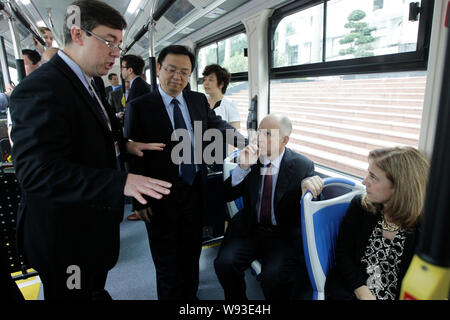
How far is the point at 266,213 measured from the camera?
7.13 feet

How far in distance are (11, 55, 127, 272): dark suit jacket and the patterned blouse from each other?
1417mm

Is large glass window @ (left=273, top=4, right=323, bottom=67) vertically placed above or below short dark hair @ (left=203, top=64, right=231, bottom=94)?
above

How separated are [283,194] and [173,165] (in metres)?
0.87

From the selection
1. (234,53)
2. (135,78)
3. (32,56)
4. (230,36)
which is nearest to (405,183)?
(135,78)

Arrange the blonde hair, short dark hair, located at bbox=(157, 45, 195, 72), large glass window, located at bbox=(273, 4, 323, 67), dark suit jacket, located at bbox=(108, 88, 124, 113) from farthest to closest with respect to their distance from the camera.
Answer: dark suit jacket, located at bbox=(108, 88, 124, 113) → large glass window, located at bbox=(273, 4, 323, 67) → short dark hair, located at bbox=(157, 45, 195, 72) → the blonde hair

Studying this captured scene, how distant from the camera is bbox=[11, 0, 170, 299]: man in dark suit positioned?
102cm

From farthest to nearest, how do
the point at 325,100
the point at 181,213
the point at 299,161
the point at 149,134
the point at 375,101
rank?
the point at 325,100, the point at 375,101, the point at 299,161, the point at 181,213, the point at 149,134

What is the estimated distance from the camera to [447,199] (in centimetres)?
32

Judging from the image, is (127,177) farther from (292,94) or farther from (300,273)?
(292,94)

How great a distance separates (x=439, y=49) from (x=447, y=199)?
1782 mm

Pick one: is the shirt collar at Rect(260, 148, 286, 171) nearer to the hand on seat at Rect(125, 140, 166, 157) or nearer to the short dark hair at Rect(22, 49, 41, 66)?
the hand on seat at Rect(125, 140, 166, 157)

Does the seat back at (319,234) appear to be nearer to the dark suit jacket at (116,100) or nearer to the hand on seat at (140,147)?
the hand on seat at (140,147)

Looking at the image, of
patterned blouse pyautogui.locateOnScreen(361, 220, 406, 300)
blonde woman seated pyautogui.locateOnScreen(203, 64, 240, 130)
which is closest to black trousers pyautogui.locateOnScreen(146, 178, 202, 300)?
patterned blouse pyautogui.locateOnScreen(361, 220, 406, 300)
